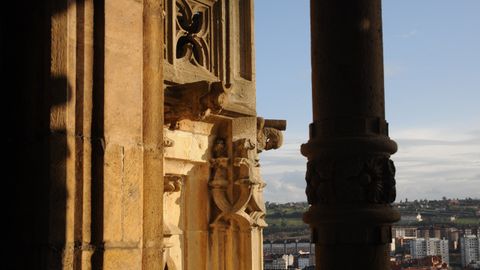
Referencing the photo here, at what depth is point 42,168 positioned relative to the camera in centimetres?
390

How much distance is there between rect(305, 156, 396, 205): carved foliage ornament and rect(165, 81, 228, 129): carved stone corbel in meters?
1.99

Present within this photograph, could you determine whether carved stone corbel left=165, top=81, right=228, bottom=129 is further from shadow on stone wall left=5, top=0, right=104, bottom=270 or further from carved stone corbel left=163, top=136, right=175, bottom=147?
shadow on stone wall left=5, top=0, right=104, bottom=270

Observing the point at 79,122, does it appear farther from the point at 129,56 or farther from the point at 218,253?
the point at 218,253

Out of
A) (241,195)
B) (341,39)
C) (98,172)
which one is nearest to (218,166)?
(241,195)

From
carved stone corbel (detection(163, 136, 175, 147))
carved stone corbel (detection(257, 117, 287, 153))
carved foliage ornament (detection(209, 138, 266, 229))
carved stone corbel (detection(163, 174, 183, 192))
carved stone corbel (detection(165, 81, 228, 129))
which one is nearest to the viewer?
carved stone corbel (detection(165, 81, 228, 129))

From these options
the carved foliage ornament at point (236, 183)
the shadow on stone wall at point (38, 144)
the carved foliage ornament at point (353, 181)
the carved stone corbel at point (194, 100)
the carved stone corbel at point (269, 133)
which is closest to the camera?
the shadow on stone wall at point (38, 144)

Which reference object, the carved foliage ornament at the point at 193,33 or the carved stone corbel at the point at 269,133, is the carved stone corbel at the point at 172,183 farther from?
the carved stone corbel at the point at 269,133

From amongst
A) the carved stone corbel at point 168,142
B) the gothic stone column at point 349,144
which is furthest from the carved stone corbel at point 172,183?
the gothic stone column at point 349,144

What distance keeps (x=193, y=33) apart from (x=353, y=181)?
3436 mm

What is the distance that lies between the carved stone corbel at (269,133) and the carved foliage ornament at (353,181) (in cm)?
382

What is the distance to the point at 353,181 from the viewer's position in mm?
4297

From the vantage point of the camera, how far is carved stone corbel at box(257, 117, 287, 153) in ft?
27.1

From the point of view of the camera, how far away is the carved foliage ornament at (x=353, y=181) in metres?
4.30

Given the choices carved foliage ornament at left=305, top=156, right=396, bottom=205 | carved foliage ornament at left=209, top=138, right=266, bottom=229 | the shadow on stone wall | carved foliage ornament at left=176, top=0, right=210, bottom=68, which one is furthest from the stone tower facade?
carved foliage ornament at left=209, top=138, right=266, bottom=229
